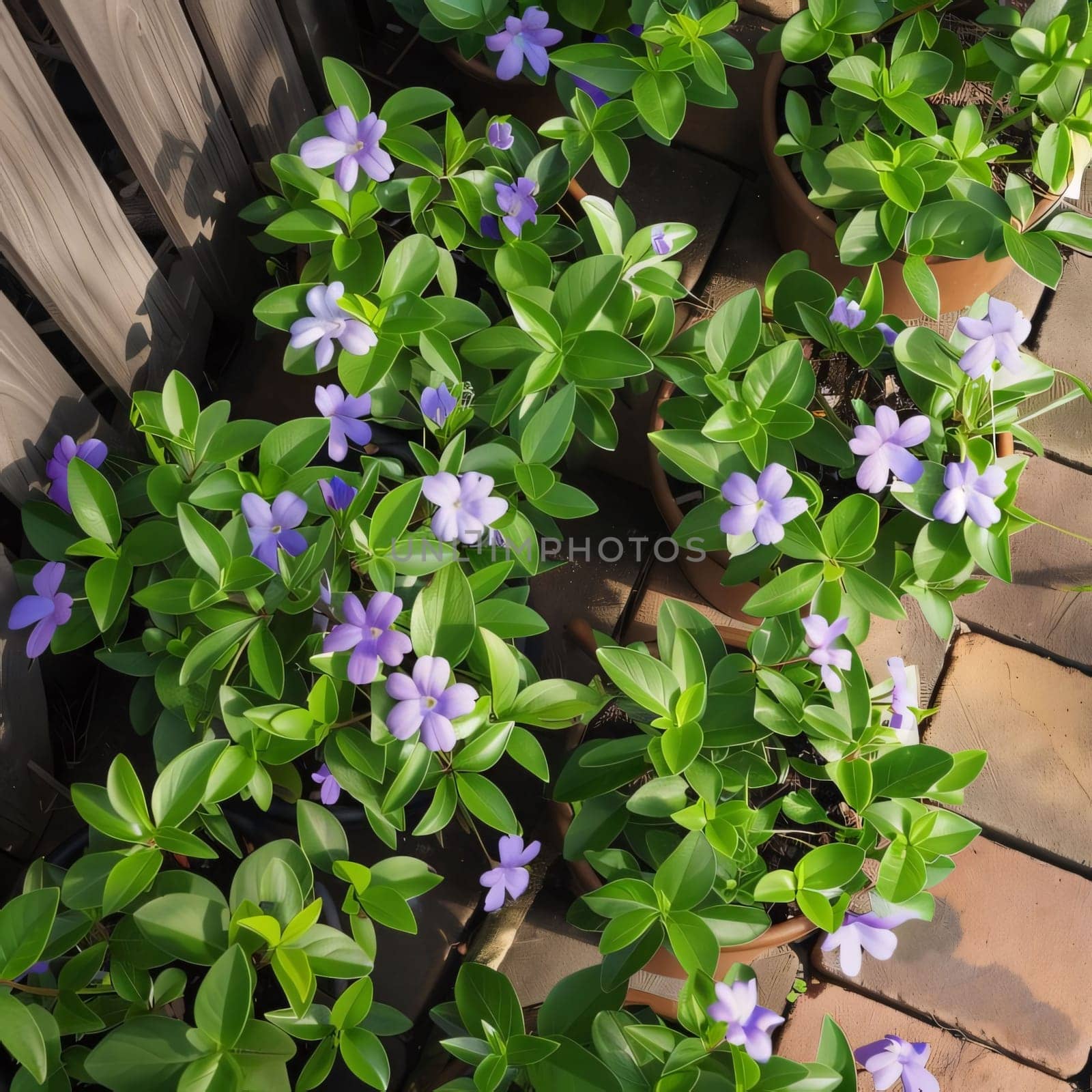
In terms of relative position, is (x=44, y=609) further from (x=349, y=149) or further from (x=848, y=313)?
(x=848, y=313)

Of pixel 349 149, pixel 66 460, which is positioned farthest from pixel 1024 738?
pixel 66 460

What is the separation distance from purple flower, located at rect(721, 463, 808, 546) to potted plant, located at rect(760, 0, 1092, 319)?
0.39 metres

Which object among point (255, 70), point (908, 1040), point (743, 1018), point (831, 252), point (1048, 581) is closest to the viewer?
point (743, 1018)

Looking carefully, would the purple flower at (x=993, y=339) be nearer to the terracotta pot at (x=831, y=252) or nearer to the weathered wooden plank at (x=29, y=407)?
the terracotta pot at (x=831, y=252)

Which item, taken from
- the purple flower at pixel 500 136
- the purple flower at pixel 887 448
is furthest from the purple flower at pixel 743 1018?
the purple flower at pixel 500 136

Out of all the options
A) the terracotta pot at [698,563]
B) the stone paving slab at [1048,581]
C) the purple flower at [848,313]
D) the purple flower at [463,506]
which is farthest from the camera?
the stone paving slab at [1048,581]

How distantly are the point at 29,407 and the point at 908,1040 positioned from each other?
151cm

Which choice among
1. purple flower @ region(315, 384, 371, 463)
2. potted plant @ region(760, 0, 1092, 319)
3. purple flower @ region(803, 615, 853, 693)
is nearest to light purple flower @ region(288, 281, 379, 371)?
purple flower @ region(315, 384, 371, 463)

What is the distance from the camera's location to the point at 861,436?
3.55ft

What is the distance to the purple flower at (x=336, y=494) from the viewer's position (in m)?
1.07

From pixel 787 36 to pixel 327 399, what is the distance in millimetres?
849

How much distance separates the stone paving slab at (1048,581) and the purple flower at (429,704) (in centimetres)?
109

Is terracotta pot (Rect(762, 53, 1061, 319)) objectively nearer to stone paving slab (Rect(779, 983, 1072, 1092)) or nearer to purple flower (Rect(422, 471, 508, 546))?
purple flower (Rect(422, 471, 508, 546))

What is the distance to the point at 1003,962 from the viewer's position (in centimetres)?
151
